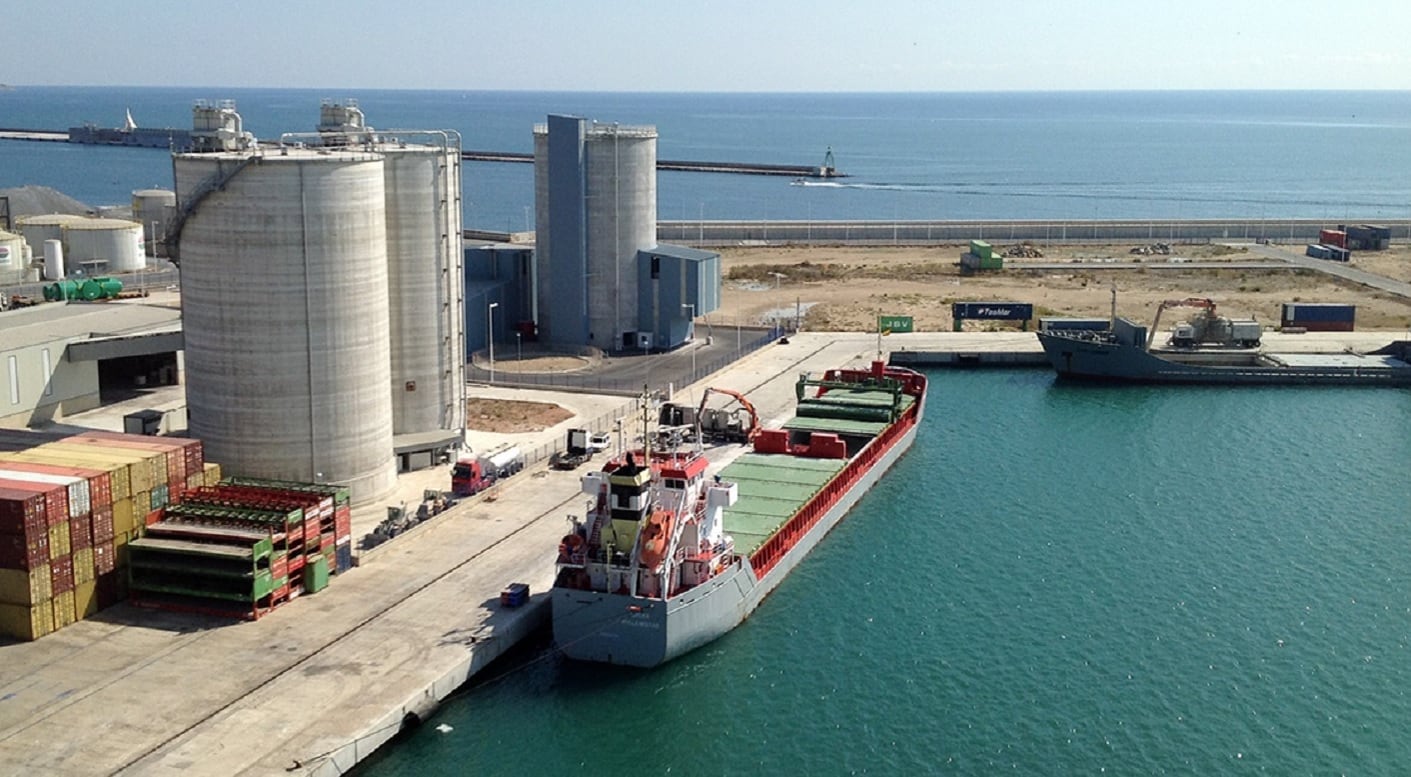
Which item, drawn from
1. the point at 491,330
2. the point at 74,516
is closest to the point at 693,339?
the point at 491,330

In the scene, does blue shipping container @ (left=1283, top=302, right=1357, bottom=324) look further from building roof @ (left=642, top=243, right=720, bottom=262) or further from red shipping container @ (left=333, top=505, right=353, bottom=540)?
red shipping container @ (left=333, top=505, right=353, bottom=540)

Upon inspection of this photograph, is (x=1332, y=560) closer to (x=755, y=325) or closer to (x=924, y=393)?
(x=924, y=393)

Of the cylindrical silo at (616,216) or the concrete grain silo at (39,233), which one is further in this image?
the concrete grain silo at (39,233)

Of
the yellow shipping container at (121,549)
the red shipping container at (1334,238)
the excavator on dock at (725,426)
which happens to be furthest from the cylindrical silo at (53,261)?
the red shipping container at (1334,238)

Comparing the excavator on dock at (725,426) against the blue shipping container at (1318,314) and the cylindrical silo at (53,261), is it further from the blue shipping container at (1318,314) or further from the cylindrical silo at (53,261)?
the blue shipping container at (1318,314)

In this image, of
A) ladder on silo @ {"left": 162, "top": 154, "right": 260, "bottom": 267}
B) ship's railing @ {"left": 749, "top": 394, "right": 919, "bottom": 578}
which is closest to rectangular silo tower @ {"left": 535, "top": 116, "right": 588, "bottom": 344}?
ship's railing @ {"left": 749, "top": 394, "right": 919, "bottom": 578}

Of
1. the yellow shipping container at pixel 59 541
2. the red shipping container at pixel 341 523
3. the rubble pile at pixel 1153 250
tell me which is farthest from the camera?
the rubble pile at pixel 1153 250

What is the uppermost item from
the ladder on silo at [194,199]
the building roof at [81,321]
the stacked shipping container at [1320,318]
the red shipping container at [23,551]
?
the ladder on silo at [194,199]
